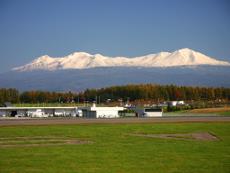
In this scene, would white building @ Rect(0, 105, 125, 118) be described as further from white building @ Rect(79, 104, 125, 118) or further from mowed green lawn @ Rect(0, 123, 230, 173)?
mowed green lawn @ Rect(0, 123, 230, 173)

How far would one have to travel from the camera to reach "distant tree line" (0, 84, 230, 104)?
564 feet

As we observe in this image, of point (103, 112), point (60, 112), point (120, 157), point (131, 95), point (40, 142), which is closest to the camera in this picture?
point (120, 157)

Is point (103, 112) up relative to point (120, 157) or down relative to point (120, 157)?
up

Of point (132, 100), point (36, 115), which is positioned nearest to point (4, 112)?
point (36, 115)

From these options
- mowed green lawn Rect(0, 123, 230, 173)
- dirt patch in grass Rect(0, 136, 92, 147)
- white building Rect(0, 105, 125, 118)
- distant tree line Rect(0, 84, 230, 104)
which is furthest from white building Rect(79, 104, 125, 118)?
distant tree line Rect(0, 84, 230, 104)

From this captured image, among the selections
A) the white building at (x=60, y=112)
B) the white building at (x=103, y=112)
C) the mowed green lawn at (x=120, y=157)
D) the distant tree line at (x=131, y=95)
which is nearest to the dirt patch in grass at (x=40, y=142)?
the mowed green lawn at (x=120, y=157)

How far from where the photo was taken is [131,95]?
174m

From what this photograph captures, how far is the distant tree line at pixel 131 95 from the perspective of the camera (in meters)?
172

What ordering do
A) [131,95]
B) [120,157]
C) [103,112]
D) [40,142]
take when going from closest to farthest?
[120,157] → [40,142] → [103,112] → [131,95]

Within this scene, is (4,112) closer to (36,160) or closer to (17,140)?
(17,140)

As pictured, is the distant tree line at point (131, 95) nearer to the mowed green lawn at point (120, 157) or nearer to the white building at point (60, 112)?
the white building at point (60, 112)

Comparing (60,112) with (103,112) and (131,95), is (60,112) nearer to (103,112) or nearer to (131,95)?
(103,112)

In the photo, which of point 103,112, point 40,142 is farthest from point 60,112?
point 40,142

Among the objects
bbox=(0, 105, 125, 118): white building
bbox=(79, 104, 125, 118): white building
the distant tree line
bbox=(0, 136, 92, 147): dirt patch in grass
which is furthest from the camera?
the distant tree line
